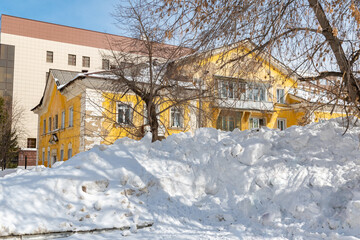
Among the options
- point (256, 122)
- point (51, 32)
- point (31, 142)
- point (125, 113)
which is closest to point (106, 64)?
point (125, 113)

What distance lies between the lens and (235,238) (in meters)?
5.08

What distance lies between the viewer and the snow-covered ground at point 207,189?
5361mm

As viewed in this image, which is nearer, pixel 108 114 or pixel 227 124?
pixel 108 114

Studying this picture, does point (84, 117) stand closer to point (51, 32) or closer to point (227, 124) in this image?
point (227, 124)

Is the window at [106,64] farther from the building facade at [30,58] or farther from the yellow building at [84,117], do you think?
the building facade at [30,58]

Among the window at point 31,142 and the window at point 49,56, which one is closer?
the window at point 31,142

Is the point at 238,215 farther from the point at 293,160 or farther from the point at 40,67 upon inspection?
the point at 40,67

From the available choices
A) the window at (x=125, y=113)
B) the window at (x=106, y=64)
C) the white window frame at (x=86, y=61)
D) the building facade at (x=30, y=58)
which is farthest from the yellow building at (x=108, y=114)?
the white window frame at (x=86, y=61)

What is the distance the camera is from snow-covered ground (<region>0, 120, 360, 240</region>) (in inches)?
211

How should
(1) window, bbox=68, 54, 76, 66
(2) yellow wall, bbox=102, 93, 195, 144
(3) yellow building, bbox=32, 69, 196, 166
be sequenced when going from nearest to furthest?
(2) yellow wall, bbox=102, 93, 195, 144, (3) yellow building, bbox=32, 69, 196, 166, (1) window, bbox=68, 54, 76, 66

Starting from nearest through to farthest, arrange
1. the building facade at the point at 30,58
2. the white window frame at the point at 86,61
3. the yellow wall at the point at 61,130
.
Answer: the yellow wall at the point at 61,130, the building facade at the point at 30,58, the white window frame at the point at 86,61

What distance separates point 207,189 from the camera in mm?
6762

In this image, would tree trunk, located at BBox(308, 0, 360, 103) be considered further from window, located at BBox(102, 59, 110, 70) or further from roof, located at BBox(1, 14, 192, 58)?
roof, located at BBox(1, 14, 192, 58)

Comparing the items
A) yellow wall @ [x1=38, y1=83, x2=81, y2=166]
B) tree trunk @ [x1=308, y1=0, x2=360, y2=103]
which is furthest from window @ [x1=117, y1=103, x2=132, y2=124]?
tree trunk @ [x1=308, y1=0, x2=360, y2=103]
